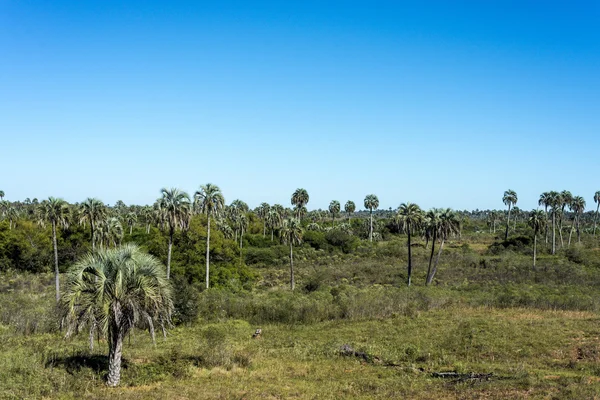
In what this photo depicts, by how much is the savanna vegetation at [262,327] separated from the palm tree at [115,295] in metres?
0.06

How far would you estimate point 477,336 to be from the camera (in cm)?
2977

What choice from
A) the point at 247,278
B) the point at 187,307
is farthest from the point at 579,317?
the point at 247,278

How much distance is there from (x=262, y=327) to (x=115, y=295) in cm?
1996

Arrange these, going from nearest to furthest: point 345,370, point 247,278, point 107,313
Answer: point 107,313 → point 345,370 → point 247,278

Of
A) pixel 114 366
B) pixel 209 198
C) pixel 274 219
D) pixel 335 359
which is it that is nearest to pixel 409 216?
pixel 209 198

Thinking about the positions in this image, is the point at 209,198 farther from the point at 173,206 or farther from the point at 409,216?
the point at 409,216

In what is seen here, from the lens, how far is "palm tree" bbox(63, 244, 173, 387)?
18.4 meters

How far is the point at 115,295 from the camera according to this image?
1856 cm

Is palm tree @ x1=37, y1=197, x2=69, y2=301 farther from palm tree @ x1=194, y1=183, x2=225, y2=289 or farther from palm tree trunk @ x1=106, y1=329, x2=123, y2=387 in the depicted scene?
palm tree trunk @ x1=106, y1=329, x2=123, y2=387

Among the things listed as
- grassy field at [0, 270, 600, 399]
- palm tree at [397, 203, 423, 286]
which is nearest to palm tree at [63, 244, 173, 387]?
grassy field at [0, 270, 600, 399]

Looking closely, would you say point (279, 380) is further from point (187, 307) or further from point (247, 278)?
point (247, 278)

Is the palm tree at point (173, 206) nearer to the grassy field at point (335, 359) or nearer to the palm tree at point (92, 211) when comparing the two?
the palm tree at point (92, 211)

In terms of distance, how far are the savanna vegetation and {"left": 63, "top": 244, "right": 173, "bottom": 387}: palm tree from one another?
0.06 m

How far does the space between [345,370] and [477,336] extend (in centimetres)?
1054
